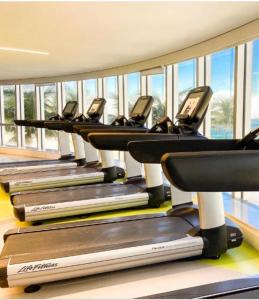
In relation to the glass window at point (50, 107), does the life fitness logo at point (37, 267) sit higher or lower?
lower

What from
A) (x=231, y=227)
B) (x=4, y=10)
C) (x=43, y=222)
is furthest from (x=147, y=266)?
(x=4, y=10)

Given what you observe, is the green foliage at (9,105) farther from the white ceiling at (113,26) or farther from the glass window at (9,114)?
the white ceiling at (113,26)

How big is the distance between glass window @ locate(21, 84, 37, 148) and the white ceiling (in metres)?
3.96

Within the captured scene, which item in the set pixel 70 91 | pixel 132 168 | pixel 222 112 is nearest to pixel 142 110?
pixel 132 168

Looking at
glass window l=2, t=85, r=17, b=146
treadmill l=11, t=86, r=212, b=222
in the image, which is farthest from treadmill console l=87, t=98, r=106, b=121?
glass window l=2, t=85, r=17, b=146

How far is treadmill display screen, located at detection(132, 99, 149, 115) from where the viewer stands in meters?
4.78

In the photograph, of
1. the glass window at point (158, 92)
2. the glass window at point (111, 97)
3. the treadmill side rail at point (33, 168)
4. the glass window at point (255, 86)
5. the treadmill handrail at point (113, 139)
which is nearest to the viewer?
the treadmill handrail at point (113, 139)

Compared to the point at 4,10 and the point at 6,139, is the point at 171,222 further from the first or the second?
the point at 6,139

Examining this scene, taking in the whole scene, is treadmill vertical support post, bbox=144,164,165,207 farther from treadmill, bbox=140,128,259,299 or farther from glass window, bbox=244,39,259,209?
treadmill, bbox=140,128,259,299

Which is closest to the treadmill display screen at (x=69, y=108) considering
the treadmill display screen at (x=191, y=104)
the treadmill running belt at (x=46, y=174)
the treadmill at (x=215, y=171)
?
the treadmill running belt at (x=46, y=174)

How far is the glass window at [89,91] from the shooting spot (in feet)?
27.2

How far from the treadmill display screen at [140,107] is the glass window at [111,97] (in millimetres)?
2581

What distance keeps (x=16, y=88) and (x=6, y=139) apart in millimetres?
1680

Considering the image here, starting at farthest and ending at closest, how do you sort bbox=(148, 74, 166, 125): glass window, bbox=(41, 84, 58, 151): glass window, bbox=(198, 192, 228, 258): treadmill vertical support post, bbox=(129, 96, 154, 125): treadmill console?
bbox=(41, 84, 58, 151): glass window, bbox=(148, 74, 166, 125): glass window, bbox=(129, 96, 154, 125): treadmill console, bbox=(198, 192, 228, 258): treadmill vertical support post
